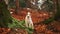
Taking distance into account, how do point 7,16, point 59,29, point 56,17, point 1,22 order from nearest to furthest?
1. point 1,22
2. point 7,16
3. point 59,29
4. point 56,17

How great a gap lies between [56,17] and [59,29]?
5.49 feet

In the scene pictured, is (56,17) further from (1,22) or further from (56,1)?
(1,22)

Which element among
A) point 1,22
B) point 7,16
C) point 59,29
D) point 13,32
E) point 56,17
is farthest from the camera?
point 56,17

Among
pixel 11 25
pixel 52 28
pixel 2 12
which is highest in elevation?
pixel 2 12

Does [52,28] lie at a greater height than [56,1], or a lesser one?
lesser

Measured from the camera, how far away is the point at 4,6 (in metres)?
13.8

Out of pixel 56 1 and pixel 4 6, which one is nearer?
pixel 4 6

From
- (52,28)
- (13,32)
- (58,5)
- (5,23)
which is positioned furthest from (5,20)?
(58,5)

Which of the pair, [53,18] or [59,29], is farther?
[53,18]

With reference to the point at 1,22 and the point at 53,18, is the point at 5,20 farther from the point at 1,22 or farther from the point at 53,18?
the point at 53,18

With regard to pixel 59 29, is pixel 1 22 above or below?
above

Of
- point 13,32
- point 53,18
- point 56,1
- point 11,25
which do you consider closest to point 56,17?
point 53,18

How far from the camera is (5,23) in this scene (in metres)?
13.3

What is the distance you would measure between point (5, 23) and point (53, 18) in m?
5.86
